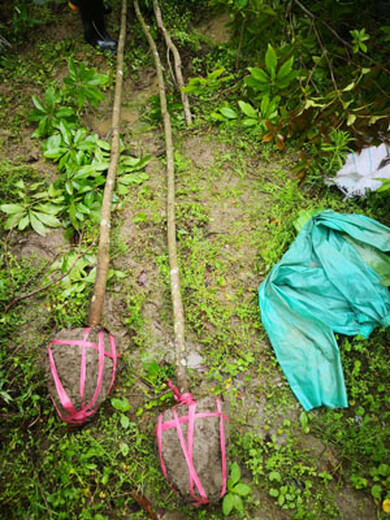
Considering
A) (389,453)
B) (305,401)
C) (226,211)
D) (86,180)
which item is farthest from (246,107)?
(389,453)

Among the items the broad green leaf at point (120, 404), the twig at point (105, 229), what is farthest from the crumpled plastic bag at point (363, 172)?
the broad green leaf at point (120, 404)

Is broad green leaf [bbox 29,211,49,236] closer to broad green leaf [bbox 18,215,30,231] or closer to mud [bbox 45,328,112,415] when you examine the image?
broad green leaf [bbox 18,215,30,231]

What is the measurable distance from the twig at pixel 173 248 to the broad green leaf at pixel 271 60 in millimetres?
894

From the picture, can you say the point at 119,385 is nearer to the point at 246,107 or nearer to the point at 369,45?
the point at 246,107

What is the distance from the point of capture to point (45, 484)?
1.79 m

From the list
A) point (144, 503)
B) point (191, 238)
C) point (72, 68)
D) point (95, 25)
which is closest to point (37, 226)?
point (191, 238)

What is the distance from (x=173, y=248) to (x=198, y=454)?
49.8 inches

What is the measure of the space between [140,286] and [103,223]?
20.5 inches

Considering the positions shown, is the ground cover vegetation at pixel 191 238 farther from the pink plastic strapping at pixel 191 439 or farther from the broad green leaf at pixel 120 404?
the pink plastic strapping at pixel 191 439

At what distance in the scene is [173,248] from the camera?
2.36 metres

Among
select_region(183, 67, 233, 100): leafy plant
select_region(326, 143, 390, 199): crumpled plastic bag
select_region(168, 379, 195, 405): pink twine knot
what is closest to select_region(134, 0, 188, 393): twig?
select_region(168, 379, 195, 405): pink twine knot

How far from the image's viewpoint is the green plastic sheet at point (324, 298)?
2105 millimetres

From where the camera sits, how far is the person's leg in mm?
3139

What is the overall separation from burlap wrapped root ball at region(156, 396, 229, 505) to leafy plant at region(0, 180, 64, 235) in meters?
1.66
